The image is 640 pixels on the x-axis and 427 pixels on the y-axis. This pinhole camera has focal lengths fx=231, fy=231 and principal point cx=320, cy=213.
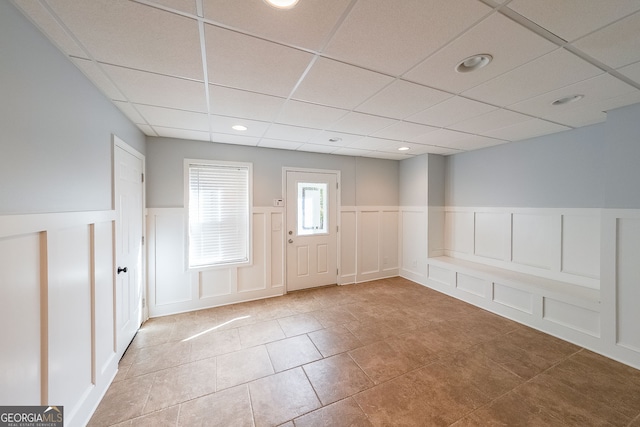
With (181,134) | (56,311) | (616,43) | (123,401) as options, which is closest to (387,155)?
(616,43)

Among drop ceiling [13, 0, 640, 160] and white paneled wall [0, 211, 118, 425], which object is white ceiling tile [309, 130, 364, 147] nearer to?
drop ceiling [13, 0, 640, 160]

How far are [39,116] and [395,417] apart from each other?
2963mm

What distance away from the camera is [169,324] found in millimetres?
3076

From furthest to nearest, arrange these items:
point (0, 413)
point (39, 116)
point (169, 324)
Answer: point (169, 324)
point (39, 116)
point (0, 413)

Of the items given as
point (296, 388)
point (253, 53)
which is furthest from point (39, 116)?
point (296, 388)

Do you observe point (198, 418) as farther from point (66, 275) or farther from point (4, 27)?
point (4, 27)

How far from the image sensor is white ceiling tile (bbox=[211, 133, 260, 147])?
129 inches

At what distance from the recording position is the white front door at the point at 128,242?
2303 millimetres

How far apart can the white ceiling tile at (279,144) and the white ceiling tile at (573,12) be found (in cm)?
286

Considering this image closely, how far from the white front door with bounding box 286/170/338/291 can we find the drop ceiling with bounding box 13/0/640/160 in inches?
63.7

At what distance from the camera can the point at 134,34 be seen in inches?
52.1

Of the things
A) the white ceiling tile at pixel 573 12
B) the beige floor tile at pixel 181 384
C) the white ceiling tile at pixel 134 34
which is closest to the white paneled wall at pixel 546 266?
the white ceiling tile at pixel 573 12

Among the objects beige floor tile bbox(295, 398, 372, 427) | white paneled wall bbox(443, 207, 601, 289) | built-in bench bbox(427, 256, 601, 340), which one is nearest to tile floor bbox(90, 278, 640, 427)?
beige floor tile bbox(295, 398, 372, 427)

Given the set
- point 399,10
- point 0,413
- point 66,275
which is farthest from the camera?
point 66,275
